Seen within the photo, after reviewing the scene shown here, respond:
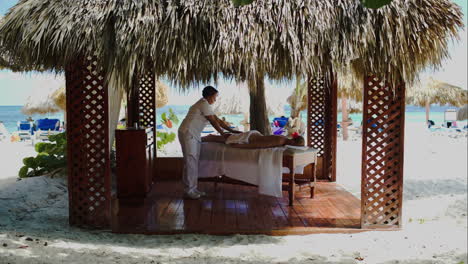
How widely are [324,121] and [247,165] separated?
2.21 m

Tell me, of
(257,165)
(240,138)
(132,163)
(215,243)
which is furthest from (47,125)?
(215,243)

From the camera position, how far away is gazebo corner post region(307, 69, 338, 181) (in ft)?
21.3

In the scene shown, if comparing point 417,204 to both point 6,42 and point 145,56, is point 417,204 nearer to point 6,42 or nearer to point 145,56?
point 145,56

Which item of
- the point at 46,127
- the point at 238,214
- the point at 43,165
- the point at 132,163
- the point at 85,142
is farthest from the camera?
the point at 46,127

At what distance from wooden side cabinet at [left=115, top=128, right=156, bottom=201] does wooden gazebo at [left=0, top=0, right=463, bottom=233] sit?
1.03 meters

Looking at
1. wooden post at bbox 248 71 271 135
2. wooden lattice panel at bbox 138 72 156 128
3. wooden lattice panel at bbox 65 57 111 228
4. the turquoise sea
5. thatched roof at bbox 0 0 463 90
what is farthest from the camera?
the turquoise sea

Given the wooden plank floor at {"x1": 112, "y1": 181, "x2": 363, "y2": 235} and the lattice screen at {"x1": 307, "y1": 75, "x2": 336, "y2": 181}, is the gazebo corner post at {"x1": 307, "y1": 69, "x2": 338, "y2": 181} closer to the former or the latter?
the lattice screen at {"x1": 307, "y1": 75, "x2": 336, "y2": 181}

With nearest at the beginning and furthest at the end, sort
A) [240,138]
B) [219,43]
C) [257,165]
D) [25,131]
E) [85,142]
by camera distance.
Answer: [219,43], [85,142], [257,165], [240,138], [25,131]

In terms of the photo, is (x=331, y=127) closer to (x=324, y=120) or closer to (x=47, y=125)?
(x=324, y=120)

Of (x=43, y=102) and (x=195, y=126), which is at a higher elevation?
(x=43, y=102)

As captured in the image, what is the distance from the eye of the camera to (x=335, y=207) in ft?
15.7

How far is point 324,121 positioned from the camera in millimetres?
6645

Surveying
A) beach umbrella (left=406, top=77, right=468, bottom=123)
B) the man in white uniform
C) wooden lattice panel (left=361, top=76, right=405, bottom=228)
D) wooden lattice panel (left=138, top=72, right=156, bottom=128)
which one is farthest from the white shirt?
beach umbrella (left=406, top=77, right=468, bottom=123)

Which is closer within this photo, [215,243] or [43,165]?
[215,243]
